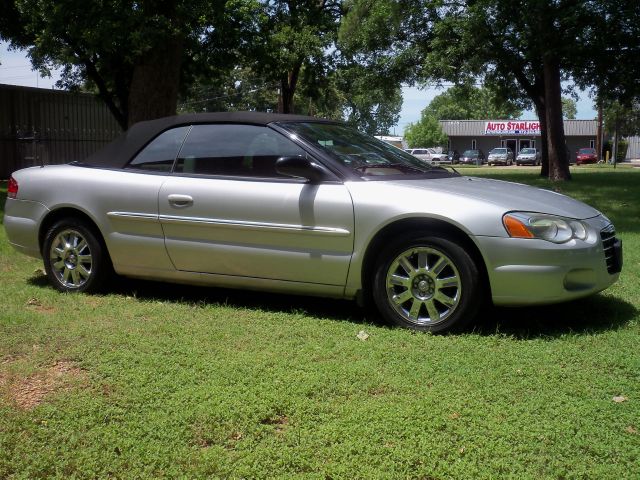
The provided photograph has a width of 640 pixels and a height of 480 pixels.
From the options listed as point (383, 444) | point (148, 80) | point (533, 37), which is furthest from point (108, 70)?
point (383, 444)

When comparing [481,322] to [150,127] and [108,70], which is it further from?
[108,70]

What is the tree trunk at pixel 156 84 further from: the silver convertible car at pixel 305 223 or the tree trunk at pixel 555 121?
the tree trunk at pixel 555 121

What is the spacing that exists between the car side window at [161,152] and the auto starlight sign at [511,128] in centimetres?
7147

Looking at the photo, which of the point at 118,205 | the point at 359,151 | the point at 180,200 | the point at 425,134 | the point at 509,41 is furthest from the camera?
the point at 425,134

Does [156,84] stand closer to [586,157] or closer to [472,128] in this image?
[586,157]

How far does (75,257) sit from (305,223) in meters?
2.16

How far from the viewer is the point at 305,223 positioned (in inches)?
193

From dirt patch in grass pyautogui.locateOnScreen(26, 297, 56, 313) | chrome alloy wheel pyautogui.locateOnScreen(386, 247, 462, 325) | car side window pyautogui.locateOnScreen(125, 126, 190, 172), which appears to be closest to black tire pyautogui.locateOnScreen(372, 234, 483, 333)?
chrome alloy wheel pyautogui.locateOnScreen(386, 247, 462, 325)

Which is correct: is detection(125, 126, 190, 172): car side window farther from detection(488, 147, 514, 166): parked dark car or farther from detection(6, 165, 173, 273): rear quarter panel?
detection(488, 147, 514, 166): parked dark car

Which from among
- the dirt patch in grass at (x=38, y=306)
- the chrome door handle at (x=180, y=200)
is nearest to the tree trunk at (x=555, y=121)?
the chrome door handle at (x=180, y=200)

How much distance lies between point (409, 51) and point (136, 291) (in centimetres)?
2073

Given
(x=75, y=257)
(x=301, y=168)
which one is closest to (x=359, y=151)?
(x=301, y=168)

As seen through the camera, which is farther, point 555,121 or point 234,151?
point 555,121

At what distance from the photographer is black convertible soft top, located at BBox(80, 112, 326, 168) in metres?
5.51
